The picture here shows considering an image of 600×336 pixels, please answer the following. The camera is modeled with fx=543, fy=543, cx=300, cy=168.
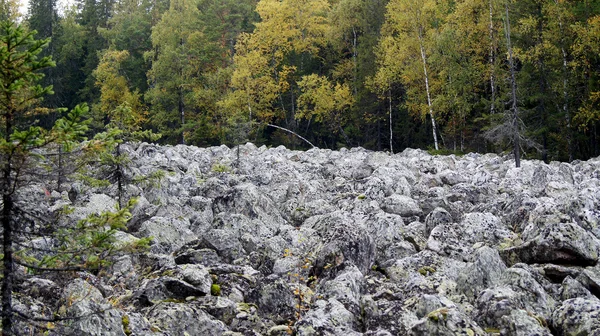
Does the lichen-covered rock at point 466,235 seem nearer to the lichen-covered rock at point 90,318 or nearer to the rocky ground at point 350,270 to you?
the rocky ground at point 350,270

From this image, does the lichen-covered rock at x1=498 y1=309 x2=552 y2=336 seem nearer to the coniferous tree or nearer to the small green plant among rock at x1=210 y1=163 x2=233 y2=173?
the coniferous tree

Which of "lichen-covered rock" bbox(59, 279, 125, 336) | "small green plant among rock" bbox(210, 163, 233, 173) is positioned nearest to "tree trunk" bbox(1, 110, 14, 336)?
"lichen-covered rock" bbox(59, 279, 125, 336)

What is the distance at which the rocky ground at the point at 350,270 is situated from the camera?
6391 millimetres

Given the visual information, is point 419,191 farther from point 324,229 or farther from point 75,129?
point 75,129

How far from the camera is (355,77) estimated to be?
40.3m

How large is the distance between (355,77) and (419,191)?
86.0 ft

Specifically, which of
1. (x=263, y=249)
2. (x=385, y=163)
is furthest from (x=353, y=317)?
(x=385, y=163)

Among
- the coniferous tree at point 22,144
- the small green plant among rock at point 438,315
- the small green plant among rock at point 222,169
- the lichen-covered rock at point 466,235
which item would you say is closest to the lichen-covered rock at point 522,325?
the small green plant among rock at point 438,315

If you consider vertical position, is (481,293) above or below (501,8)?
below

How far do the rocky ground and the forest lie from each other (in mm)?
11965

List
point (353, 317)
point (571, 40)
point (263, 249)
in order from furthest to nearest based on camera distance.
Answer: point (571, 40), point (263, 249), point (353, 317)

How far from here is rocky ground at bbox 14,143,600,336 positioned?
639 centimetres

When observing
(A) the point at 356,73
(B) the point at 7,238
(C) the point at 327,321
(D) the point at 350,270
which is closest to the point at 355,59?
(A) the point at 356,73

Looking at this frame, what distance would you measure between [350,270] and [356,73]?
33011 mm
